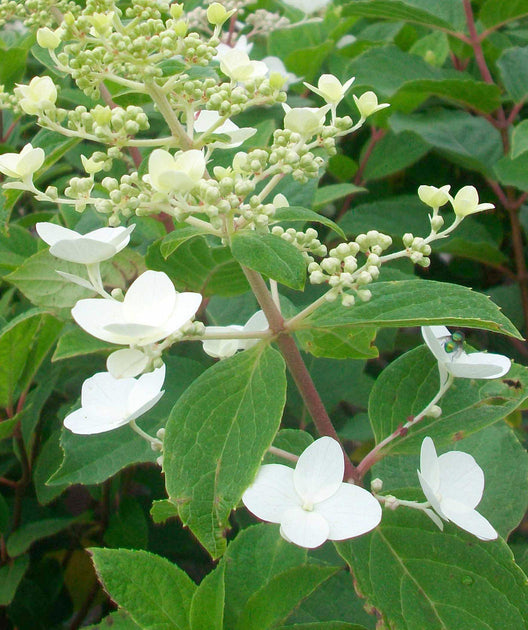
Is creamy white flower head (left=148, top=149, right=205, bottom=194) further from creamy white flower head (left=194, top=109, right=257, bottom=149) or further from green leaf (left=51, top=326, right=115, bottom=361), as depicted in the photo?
green leaf (left=51, top=326, right=115, bottom=361)

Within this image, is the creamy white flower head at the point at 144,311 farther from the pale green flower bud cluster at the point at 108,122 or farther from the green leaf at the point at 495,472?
the green leaf at the point at 495,472

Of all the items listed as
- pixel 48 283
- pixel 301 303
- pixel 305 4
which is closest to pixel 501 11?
pixel 305 4

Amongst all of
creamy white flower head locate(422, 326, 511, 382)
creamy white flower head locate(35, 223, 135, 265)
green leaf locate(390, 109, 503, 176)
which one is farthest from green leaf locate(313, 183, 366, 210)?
creamy white flower head locate(35, 223, 135, 265)

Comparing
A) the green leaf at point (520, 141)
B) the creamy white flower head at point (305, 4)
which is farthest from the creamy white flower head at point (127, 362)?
the creamy white flower head at point (305, 4)

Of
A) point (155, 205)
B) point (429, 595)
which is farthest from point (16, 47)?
point (429, 595)

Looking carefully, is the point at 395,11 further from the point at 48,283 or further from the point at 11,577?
the point at 11,577

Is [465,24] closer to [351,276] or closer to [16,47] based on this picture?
[16,47]

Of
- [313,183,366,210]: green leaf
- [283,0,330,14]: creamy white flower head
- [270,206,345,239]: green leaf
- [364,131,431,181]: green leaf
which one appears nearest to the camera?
[270,206,345,239]: green leaf

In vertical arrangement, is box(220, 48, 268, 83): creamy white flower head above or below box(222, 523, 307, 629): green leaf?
above
